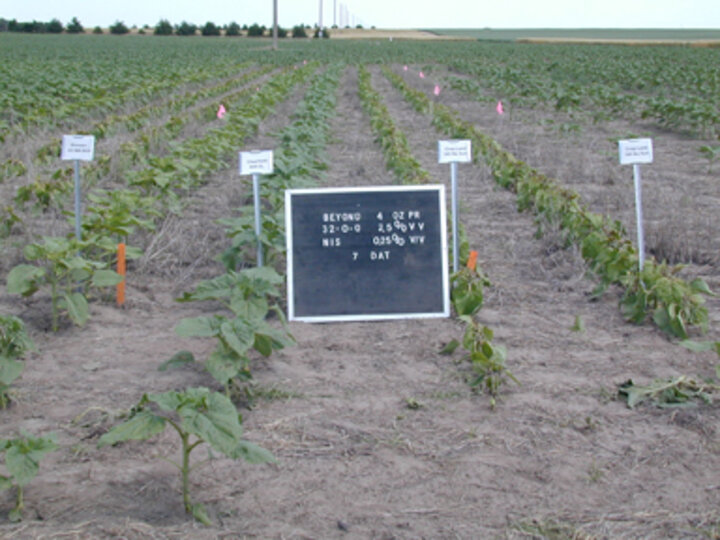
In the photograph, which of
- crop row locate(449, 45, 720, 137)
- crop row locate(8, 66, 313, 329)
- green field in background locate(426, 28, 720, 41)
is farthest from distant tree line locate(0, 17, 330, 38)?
crop row locate(8, 66, 313, 329)

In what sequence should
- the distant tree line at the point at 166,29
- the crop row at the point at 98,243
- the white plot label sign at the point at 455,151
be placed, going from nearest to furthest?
the crop row at the point at 98,243 < the white plot label sign at the point at 455,151 < the distant tree line at the point at 166,29

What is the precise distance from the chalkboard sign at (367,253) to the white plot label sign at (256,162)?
11.7 inches

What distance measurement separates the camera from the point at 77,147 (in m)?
5.32

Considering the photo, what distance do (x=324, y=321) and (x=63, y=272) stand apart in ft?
5.13

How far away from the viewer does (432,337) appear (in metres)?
4.79

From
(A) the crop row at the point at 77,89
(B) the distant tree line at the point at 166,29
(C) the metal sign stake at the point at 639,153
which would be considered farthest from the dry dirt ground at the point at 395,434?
(B) the distant tree line at the point at 166,29

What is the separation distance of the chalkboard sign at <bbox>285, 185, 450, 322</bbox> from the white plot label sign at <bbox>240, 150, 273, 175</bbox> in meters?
0.30

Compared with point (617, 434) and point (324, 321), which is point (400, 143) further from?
point (617, 434)

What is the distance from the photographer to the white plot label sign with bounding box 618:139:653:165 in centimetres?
512

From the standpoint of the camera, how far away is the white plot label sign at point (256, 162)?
16.8ft

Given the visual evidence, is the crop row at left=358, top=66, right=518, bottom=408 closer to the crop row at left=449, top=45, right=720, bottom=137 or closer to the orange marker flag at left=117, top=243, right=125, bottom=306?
the orange marker flag at left=117, top=243, right=125, bottom=306

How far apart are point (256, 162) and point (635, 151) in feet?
7.76

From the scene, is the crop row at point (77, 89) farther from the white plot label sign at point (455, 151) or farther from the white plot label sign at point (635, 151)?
the white plot label sign at point (635, 151)

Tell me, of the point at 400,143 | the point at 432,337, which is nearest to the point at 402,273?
the point at 432,337
